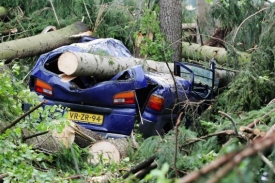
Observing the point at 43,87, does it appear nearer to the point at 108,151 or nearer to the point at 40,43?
the point at 108,151

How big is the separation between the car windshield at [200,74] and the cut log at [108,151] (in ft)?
9.10

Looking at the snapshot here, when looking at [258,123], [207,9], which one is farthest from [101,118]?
[207,9]

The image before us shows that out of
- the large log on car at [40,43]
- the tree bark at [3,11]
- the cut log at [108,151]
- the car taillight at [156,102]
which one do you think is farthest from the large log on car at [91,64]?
the tree bark at [3,11]

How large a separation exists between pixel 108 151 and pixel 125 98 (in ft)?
4.62

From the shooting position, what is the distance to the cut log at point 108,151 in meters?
7.39

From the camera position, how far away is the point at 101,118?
8.80 meters

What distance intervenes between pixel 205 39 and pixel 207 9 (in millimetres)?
1936

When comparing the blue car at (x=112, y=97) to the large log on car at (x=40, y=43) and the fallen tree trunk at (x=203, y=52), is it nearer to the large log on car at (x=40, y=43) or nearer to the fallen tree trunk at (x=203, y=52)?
the large log on car at (x=40, y=43)

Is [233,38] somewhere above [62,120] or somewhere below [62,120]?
below

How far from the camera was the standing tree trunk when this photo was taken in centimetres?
1339

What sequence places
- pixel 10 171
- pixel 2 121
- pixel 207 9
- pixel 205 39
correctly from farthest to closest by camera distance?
pixel 205 39 < pixel 207 9 < pixel 2 121 < pixel 10 171

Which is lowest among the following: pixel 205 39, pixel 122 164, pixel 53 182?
pixel 205 39

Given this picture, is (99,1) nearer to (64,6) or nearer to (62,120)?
(64,6)

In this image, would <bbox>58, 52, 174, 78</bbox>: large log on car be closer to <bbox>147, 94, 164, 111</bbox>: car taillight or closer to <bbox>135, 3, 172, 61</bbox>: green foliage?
<bbox>147, 94, 164, 111</bbox>: car taillight
